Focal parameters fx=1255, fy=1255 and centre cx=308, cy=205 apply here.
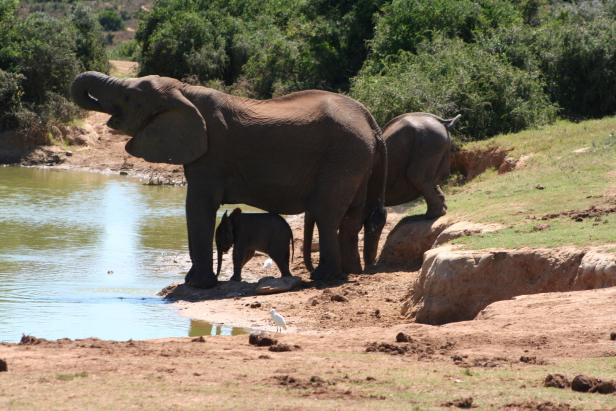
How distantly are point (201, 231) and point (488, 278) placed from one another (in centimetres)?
483

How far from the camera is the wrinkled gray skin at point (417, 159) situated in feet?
57.8

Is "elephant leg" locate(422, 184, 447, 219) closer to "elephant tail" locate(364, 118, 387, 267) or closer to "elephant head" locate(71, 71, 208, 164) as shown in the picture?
"elephant tail" locate(364, 118, 387, 267)

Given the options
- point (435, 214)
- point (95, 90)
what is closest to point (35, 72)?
point (95, 90)

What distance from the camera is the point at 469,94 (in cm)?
2466

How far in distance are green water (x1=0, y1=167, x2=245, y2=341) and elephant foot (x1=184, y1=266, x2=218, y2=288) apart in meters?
0.52

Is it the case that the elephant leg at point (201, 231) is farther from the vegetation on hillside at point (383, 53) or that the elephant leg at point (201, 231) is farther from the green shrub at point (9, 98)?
the green shrub at point (9, 98)

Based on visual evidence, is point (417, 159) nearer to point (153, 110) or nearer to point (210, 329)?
point (153, 110)

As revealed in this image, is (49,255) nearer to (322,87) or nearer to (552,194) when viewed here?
(552,194)

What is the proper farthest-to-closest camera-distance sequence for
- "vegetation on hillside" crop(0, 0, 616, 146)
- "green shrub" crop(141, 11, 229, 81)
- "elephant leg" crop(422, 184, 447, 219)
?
"green shrub" crop(141, 11, 229, 81), "vegetation on hillside" crop(0, 0, 616, 146), "elephant leg" crop(422, 184, 447, 219)

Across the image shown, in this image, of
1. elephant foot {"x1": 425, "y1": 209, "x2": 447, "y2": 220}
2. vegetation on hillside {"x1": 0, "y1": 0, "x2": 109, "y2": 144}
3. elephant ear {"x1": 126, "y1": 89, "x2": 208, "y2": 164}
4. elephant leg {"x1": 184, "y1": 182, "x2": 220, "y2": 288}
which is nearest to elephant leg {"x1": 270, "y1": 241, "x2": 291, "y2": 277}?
elephant leg {"x1": 184, "y1": 182, "x2": 220, "y2": 288}

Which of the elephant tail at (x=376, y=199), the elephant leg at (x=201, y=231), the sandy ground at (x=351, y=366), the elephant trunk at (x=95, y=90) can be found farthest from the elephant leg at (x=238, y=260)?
the sandy ground at (x=351, y=366)

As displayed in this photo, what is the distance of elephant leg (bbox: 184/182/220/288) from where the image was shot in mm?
16250

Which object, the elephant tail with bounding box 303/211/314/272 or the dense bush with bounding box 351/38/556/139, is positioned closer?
the elephant tail with bounding box 303/211/314/272

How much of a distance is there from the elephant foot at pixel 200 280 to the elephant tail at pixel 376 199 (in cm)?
255
